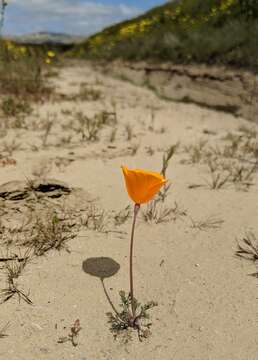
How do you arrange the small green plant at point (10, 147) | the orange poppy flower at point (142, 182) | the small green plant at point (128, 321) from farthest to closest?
the small green plant at point (10, 147)
the small green plant at point (128, 321)
the orange poppy flower at point (142, 182)

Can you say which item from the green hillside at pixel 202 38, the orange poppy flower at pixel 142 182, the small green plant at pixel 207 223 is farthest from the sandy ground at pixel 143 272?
the green hillside at pixel 202 38

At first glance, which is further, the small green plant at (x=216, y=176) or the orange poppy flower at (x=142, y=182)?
the small green plant at (x=216, y=176)

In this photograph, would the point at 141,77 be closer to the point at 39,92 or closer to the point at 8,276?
the point at 39,92

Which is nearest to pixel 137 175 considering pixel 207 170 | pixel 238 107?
pixel 207 170

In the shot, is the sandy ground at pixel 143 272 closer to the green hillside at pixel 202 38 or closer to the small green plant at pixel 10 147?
the small green plant at pixel 10 147

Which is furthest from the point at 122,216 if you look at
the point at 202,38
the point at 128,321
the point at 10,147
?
the point at 202,38

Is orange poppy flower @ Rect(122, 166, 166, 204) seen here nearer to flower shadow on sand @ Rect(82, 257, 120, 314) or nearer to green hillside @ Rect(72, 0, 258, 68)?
flower shadow on sand @ Rect(82, 257, 120, 314)
